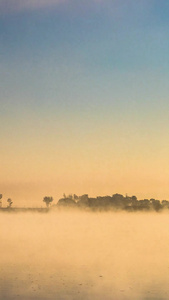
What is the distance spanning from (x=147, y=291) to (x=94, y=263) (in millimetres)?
14218

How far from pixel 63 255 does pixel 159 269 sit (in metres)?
13.6

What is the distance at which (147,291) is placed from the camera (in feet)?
96.3

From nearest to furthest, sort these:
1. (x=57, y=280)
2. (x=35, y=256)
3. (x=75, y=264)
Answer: (x=57, y=280), (x=75, y=264), (x=35, y=256)

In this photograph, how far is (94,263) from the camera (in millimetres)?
43250

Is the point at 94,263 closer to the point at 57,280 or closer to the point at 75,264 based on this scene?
the point at 75,264

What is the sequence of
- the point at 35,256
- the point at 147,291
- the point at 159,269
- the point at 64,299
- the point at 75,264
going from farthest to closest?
the point at 35,256 → the point at 75,264 → the point at 159,269 → the point at 147,291 → the point at 64,299

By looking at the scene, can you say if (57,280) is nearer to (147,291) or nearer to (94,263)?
(147,291)

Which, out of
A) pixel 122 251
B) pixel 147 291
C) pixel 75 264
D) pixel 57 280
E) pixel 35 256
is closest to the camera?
pixel 147 291

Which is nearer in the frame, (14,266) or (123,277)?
(123,277)

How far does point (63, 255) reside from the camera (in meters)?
50.6

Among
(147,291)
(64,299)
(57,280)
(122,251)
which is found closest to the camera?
(64,299)

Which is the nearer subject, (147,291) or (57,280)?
(147,291)

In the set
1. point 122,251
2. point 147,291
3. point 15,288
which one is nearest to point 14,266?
point 15,288

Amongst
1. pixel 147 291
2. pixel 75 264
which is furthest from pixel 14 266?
pixel 147 291
